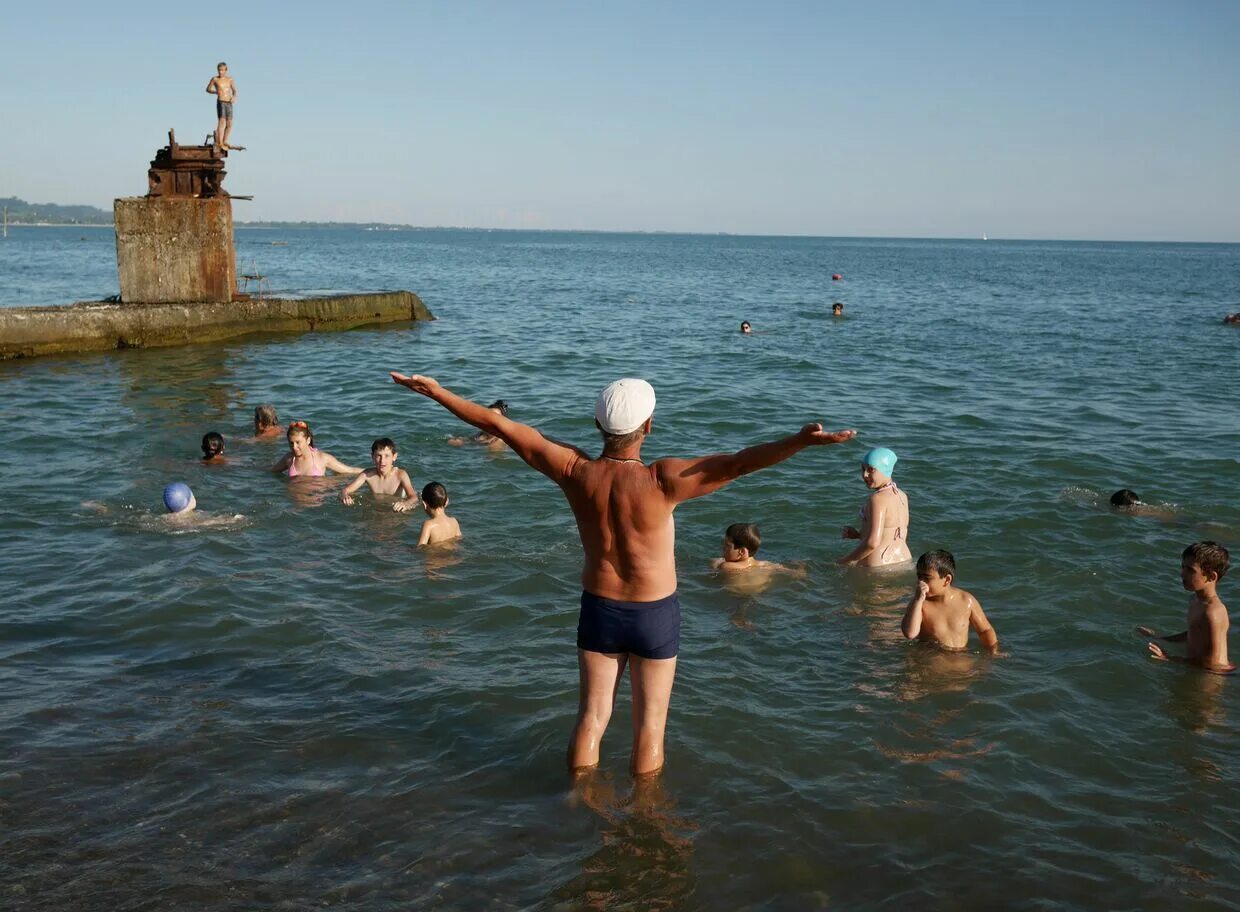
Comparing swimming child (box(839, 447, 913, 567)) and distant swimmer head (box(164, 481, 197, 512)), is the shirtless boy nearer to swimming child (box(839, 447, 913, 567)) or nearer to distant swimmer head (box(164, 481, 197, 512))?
distant swimmer head (box(164, 481, 197, 512))

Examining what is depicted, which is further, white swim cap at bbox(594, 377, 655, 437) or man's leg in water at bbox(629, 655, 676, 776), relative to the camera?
man's leg in water at bbox(629, 655, 676, 776)

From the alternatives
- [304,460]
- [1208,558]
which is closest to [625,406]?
[1208,558]

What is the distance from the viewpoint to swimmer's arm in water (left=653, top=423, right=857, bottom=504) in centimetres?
421

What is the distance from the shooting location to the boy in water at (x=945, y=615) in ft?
26.0

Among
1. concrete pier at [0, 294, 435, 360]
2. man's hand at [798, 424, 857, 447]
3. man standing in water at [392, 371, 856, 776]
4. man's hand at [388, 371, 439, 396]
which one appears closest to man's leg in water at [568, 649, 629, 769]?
man standing in water at [392, 371, 856, 776]

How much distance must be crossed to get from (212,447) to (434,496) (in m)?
4.72

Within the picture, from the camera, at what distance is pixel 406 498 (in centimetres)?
1187

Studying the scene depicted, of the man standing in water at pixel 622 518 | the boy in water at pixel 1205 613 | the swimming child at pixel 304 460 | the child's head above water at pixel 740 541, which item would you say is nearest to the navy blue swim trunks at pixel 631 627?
the man standing in water at pixel 622 518

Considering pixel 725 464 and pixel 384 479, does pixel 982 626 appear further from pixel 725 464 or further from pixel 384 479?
pixel 384 479

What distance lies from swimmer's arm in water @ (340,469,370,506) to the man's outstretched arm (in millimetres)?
7177

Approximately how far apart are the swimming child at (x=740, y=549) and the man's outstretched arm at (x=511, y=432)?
15.7ft

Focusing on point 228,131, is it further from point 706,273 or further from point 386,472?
point 706,273

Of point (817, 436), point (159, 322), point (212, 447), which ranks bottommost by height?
point (212, 447)

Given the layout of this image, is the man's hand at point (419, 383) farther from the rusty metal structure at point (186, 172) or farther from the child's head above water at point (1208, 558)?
the rusty metal structure at point (186, 172)
